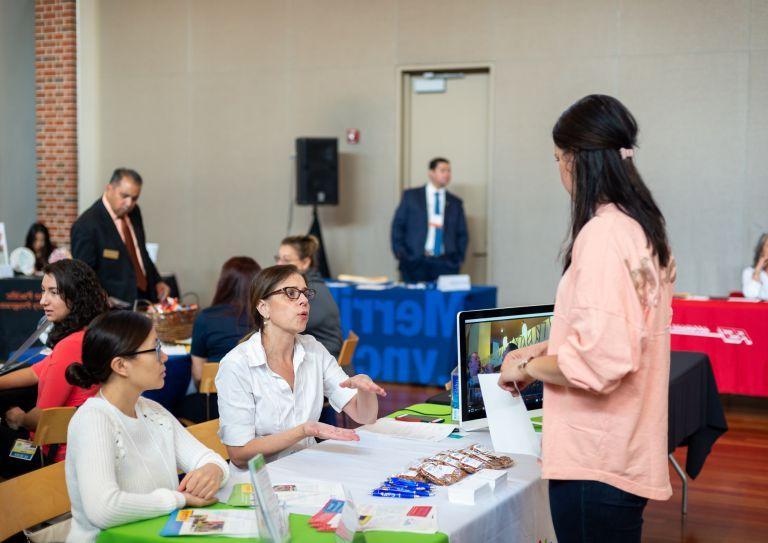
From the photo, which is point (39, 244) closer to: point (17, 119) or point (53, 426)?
point (17, 119)

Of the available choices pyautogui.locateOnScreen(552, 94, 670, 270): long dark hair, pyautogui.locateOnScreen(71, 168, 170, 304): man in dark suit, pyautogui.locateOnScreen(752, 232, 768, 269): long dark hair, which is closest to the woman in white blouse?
pyautogui.locateOnScreen(552, 94, 670, 270): long dark hair

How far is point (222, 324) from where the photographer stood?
175 inches

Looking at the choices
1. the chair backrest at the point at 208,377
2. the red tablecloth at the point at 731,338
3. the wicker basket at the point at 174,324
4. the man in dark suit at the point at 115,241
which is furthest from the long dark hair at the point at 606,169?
the red tablecloth at the point at 731,338

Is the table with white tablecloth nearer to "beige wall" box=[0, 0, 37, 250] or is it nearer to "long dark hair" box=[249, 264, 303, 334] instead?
"long dark hair" box=[249, 264, 303, 334]

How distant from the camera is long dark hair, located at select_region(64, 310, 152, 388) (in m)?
2.38

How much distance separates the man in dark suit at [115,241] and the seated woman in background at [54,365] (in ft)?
6.56

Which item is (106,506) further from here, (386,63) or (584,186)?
(386,63)

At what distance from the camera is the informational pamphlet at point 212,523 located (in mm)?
2014

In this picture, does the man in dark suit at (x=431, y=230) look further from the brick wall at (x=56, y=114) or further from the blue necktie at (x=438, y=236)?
the brick wall at (x=56, y=114)

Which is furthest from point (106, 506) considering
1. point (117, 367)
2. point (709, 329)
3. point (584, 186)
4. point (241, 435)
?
point (709, 329)

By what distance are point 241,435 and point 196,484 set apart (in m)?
0.63

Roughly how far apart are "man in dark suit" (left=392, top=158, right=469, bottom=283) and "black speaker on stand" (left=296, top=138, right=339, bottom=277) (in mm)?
820

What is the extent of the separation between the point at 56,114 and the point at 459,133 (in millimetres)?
4916

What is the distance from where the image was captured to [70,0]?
1047cm
